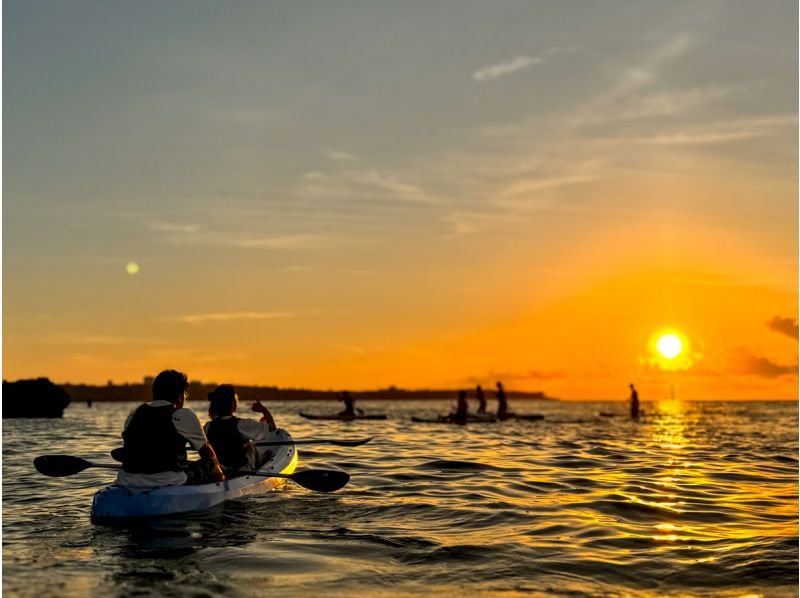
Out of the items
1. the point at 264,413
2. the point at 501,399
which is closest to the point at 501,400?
the point at 501,399

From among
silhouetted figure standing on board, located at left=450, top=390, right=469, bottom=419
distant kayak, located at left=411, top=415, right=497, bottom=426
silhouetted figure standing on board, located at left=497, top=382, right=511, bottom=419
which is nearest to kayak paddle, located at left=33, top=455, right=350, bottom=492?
silhouetted figure standing on board, located at left=450, top=390, right=469, bottom=419

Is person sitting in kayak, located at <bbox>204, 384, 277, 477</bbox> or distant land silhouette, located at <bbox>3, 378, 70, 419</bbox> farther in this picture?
distant land silhouette, located at <bbox>3, 378, 70, 419</bbox>

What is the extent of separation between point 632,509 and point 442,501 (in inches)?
129

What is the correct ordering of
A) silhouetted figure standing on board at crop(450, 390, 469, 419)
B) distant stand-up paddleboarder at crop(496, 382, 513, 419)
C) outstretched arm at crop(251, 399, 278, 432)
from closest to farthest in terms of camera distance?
outstretched arm at crop(251, 399, 278, 432), silhouetted figure standing on board at crop(450, 390, 469, 419), distant stand-up paddleboarder at crop(496, 382, 513, 419)

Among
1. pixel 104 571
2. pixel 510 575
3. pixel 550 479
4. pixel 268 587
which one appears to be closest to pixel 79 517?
pixel 104 571

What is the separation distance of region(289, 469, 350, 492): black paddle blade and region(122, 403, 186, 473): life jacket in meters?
2.40

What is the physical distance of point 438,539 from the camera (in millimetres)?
10742

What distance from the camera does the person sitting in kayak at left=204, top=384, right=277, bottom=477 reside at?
14461 millimetres

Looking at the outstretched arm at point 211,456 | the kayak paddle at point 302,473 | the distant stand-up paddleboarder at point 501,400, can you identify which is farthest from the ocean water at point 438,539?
the distant stand-up paddleboarder at point 501,400

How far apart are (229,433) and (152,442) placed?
285 centimetres

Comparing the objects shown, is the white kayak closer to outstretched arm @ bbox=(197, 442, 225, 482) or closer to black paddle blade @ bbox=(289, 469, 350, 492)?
outstretched arm @ bbox=(197, 442, 225, 482)

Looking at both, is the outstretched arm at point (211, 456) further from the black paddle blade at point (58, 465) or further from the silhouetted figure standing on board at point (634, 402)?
the silhouetted figure standing on board at point (634, 402)

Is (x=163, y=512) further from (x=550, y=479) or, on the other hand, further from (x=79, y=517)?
(x=550, y=479)

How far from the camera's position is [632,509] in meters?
13.6
